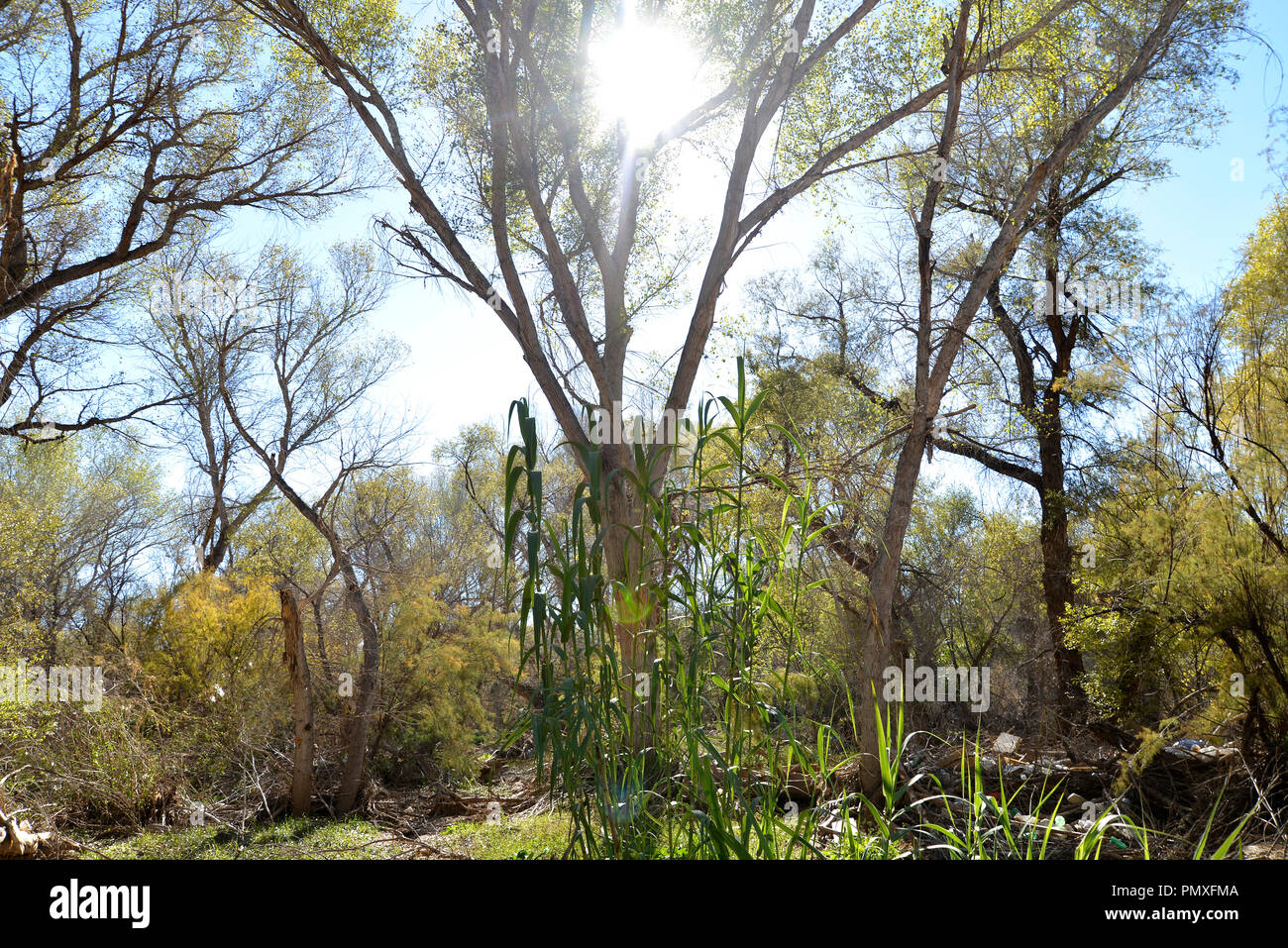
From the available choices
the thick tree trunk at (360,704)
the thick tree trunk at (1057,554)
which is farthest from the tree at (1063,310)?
the thick tree trunk at (360,704)

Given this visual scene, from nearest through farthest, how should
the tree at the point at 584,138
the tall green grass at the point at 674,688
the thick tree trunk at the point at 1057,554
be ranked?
the tall green grass at the point at 674,688 < the tree at the point at 584,138 < the thick tree trunk at the point at 1057,554

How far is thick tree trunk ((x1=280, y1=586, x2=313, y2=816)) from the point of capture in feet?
29.0

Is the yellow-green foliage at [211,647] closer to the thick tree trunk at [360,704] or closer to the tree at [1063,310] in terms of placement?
the thick tree trunk at [360,704]

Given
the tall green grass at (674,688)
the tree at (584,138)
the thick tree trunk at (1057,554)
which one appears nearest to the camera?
the tall green grass at (674,688)

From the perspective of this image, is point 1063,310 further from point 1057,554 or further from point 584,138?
point 584,138

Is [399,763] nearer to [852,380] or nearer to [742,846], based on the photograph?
[852,380]

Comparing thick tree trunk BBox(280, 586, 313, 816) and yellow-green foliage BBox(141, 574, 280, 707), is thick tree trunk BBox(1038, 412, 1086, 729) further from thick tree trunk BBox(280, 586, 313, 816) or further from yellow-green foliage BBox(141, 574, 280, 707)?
yellow-green foliage BBox(141, 574, 280, 707)

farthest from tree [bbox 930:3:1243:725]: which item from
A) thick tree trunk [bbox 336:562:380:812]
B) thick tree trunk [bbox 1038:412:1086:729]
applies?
thick tree trunk [bbox 336:562:380:812]

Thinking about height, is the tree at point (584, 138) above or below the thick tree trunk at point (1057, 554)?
above

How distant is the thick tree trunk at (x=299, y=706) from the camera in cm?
884

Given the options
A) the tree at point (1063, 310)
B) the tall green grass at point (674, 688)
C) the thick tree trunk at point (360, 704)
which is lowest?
the thick tree trunk at point (360, 704)

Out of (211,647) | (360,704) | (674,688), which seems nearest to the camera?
(674,688)

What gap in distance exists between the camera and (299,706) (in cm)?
895

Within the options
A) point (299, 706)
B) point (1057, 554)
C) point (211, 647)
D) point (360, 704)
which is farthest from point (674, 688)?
point (1057, 554)
